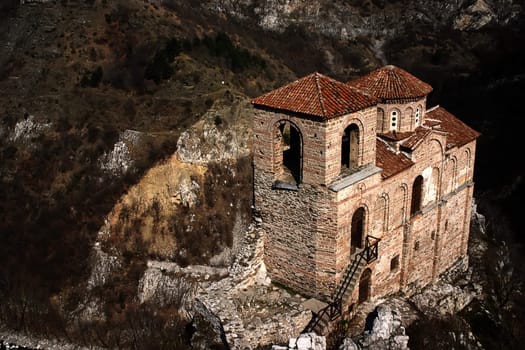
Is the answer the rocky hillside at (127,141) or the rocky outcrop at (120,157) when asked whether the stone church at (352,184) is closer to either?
the rocky hillside at (127,141)

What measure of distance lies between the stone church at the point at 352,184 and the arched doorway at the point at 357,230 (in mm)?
43

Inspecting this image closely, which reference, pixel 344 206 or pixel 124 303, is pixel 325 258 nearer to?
pixel 344 206

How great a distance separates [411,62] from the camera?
77438 mm

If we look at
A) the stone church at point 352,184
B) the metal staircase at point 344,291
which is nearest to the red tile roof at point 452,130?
the stone church at point 352,184

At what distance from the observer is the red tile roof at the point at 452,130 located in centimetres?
2575

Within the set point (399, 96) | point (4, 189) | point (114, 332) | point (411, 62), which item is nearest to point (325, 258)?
point (399, 96)

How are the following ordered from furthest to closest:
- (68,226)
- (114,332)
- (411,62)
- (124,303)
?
(411,62) → (68,226) → (124,303) → (114,332)

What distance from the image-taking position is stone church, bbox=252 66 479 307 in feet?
64.3

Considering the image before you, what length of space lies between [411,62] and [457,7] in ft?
48.7

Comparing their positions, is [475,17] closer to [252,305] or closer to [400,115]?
[400,115]

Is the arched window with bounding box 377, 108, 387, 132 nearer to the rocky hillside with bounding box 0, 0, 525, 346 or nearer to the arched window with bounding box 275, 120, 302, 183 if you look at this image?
the arched window with bounding box 275, 120, 302, 183

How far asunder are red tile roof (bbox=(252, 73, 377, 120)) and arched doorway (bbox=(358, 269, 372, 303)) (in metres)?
6.61

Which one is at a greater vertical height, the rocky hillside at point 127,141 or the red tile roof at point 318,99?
the red tile roof at point 318,99

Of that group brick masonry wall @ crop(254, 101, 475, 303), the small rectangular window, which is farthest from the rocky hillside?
the small rectangular window
